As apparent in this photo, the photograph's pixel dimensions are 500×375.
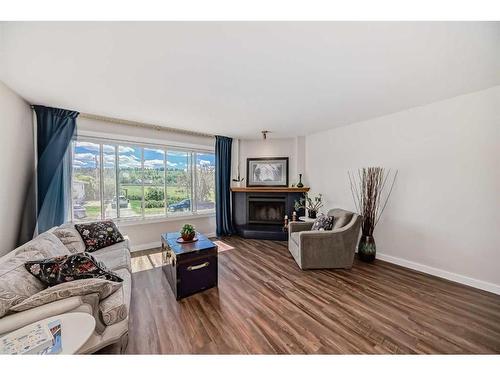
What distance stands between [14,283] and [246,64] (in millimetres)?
2179

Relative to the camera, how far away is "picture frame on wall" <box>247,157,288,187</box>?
178 inches

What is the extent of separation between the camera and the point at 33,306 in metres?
1.08

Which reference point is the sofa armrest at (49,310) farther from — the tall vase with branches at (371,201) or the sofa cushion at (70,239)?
the tall vase with branches at (371,201)

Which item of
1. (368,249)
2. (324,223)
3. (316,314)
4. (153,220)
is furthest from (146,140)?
(368,249)

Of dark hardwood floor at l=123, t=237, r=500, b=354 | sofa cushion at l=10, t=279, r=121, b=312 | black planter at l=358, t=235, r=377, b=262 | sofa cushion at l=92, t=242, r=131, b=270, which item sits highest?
sofa cushion at l=10, t=279, r=121, b=312

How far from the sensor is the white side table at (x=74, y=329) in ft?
2.92

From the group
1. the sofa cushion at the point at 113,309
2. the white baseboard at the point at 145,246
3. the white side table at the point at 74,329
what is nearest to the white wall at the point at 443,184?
the sofa cushion at the point at 113,309

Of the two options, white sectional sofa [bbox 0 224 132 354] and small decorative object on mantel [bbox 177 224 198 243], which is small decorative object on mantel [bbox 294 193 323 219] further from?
white sectional sofa [bbox 0 224 132 354]

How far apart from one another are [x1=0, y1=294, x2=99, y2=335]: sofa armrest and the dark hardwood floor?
542mm

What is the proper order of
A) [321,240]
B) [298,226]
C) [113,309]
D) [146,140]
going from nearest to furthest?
[113,309]
[321,240]
[298,226]
[146,140]

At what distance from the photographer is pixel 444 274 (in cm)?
247

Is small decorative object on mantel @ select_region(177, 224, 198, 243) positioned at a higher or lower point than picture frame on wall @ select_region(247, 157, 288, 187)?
lower

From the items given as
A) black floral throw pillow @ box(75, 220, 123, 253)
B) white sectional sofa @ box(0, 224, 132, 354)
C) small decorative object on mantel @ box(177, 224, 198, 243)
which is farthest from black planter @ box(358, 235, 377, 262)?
black floral throw pillow @ box(75, 220, 123, 253)

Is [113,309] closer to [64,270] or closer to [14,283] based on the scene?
[64,270]
